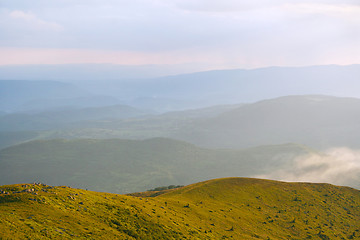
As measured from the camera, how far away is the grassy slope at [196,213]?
30453 mm

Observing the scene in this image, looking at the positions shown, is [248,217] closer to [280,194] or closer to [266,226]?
[266,226]

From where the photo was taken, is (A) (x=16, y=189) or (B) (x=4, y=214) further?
(A) (x=16, y=189)

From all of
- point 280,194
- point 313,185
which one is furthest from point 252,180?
point 313,185

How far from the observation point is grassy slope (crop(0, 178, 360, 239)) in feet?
99.9

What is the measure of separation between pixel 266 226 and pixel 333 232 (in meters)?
15.6

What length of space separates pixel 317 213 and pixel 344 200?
15.7 m

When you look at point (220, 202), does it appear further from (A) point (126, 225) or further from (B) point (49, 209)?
(B) point (49, 209)

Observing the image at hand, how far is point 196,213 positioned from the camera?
2045 inches

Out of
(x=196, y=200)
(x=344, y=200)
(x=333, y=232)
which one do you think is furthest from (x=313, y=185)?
(x=196, y=200)

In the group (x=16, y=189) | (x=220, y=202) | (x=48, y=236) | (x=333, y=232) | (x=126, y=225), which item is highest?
(x=16, y=189)

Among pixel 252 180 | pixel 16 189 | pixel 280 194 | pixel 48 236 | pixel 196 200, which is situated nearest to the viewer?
pixel 48 236

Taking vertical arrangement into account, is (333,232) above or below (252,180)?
below

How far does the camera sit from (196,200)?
62.5 metres

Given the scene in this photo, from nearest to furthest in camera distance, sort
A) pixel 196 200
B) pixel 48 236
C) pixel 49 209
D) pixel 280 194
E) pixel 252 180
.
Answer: pixel 48 236
pixel 49 209
pixel 196 200
pixel 280 194
pixel 252 180
